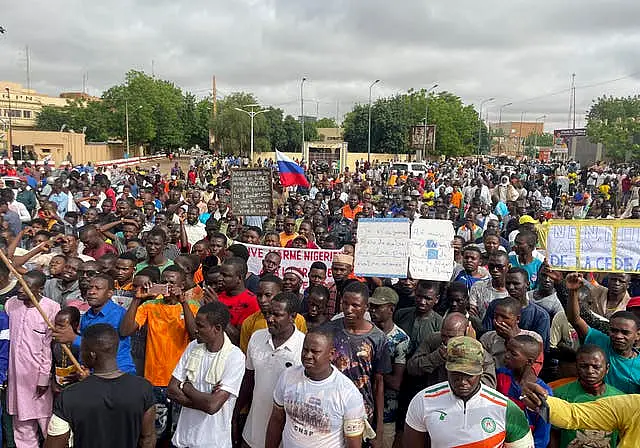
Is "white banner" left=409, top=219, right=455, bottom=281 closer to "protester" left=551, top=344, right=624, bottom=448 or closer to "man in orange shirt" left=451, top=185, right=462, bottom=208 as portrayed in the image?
"protester" left=551, top=344, right=624, bottom=448

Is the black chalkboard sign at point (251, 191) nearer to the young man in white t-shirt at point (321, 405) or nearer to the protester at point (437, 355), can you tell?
the protester at point (437, 355)

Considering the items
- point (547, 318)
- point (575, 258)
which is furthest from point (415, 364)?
point (575, 258)

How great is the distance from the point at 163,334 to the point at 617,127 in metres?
50.6

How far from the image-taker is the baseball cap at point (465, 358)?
2920 mm

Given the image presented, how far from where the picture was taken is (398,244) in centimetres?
605

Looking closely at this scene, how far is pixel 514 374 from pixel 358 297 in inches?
45.6

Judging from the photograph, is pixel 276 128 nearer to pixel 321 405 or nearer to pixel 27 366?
pixel 27 366

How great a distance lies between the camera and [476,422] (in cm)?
295

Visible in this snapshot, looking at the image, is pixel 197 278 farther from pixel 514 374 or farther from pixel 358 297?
pixel 514 374

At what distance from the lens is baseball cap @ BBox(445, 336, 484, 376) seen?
2920 mm

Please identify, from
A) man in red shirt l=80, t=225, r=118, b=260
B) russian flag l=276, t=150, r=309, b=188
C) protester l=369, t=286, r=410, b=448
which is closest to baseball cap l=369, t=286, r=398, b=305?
protester l=369, t=286, r=410, b=448

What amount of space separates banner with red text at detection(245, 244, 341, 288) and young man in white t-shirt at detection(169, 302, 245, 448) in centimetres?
328

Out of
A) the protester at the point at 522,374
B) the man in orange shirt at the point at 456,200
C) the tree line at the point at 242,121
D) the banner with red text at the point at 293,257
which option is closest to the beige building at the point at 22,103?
the tree line at the point at 242,121

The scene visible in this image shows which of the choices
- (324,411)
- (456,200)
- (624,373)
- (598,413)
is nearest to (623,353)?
(624,373)
